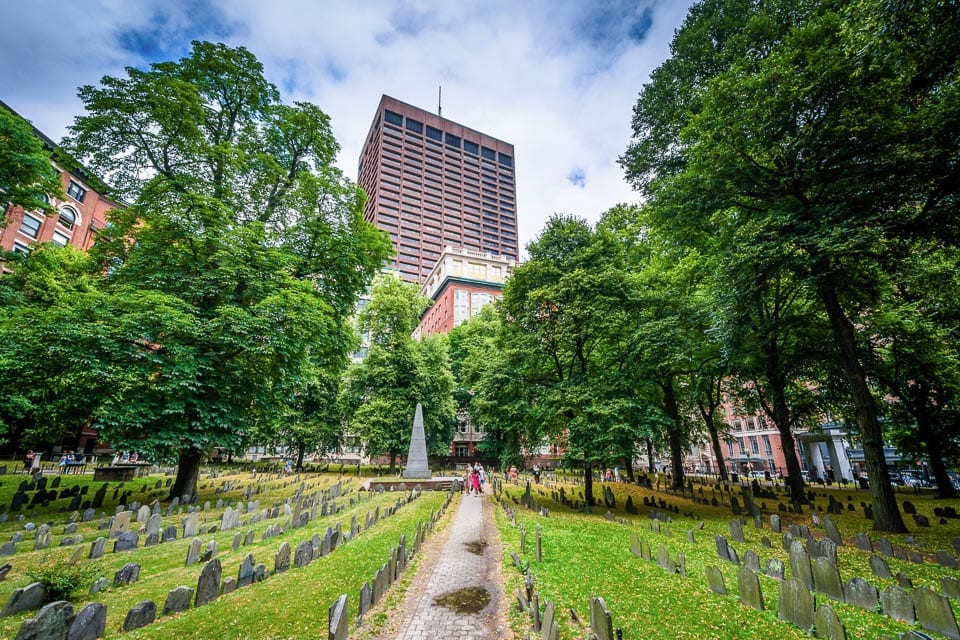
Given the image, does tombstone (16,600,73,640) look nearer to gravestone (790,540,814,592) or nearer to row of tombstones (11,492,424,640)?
row of tombstones (11,492,424,640)

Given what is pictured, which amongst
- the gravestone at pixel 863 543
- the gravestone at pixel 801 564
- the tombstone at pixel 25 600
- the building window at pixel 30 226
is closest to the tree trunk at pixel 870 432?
the gravestone at pixel 863 543

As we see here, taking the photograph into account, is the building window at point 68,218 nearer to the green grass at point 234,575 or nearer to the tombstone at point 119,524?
the green grass at point 234,575

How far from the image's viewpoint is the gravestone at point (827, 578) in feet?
21.8

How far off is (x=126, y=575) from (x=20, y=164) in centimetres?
1957

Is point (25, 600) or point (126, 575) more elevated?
point (25, 600)

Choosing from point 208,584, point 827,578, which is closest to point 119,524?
point 208,584

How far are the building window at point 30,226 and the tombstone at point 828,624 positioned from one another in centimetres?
5436

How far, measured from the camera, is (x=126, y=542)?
372 inches

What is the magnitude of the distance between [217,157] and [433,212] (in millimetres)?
82090

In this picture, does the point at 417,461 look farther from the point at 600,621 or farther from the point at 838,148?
the point at 838,148

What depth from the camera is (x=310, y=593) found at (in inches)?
264

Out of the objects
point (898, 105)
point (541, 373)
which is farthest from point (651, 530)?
point (898, 105)

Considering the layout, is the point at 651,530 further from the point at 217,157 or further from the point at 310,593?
the point at 217,157

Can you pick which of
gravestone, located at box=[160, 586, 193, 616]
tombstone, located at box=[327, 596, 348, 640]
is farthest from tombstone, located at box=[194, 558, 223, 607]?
tombstone, located at box=[327, 596, 348, 640]
